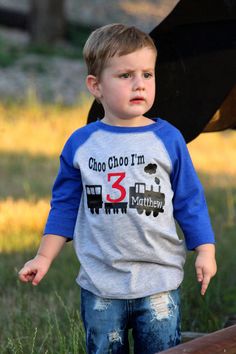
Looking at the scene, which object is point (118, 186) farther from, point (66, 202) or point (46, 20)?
point (46, 20)

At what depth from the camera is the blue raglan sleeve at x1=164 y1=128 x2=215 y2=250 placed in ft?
10.5

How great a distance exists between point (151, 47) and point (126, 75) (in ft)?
0.39

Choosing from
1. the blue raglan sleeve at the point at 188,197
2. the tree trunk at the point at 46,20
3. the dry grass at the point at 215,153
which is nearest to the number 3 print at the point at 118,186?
the blue raglan sleeve at the point at 188,197

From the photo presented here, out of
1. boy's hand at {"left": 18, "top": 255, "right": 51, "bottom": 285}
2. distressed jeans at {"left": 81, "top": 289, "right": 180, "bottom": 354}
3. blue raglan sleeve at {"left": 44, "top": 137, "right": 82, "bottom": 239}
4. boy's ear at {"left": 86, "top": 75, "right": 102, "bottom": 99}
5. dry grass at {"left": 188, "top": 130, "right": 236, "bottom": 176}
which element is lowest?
dry grass at {"left": 188, "top": 130, "right": 236, "bottom": 176}

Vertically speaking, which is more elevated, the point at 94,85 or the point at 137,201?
the point at 94,85

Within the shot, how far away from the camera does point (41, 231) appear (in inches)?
255

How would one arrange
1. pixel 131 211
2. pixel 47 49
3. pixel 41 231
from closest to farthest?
1. pixel 131 211
2. pixel 41 231
3. pixel 47 49

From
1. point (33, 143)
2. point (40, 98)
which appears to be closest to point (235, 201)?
point (33, 143)

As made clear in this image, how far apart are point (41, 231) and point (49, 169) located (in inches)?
102

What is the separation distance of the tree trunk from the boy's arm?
1275cm

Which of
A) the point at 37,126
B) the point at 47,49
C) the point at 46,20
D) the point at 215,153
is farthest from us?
the point at 46,20

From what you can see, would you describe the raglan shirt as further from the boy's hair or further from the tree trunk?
the tree trunk

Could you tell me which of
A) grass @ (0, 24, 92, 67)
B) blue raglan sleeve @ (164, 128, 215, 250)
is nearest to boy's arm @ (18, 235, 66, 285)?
blue raglan sleeve @ (164, 128, 215, 250)

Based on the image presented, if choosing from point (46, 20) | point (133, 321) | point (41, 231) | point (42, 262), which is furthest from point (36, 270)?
point (46, 20)
